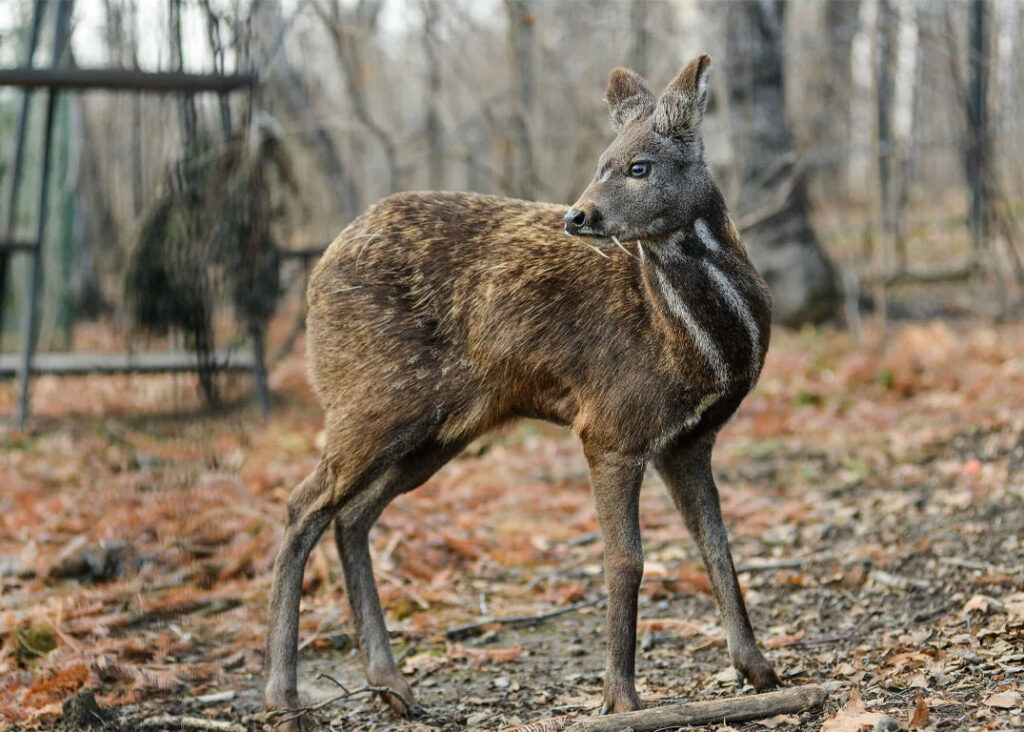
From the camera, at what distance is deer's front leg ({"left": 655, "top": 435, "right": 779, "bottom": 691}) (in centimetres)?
498

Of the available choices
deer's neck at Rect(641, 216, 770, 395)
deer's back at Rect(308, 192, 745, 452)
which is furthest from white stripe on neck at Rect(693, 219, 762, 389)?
deer's back at Rect(308, 192, 745, 452)

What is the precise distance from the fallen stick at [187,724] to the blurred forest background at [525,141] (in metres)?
1.86

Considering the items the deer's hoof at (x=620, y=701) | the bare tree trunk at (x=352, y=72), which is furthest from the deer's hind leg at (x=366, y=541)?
the bare tree trunk at (x=352, y=72)

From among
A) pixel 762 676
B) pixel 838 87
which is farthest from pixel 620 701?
pixel 838 87

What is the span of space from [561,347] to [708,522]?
1063 millimetres

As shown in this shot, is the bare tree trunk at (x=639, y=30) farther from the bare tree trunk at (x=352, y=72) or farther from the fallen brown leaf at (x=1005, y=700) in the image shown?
the fallen brown leaf at (x=1005, y=700)

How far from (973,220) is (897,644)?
11963mm

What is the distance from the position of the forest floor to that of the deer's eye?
1.53 metres

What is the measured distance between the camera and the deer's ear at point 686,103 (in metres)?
4.69

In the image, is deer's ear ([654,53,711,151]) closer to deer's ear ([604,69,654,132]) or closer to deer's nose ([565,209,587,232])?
deer's ear ([604,69,654,132])

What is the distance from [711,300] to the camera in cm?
463

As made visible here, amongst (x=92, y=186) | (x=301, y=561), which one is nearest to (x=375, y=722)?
(x=301, y=561)

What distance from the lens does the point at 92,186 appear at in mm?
19609

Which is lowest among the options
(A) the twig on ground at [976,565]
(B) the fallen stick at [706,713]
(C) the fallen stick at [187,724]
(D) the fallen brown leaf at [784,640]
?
(C) the fallen stick at [187,724]
